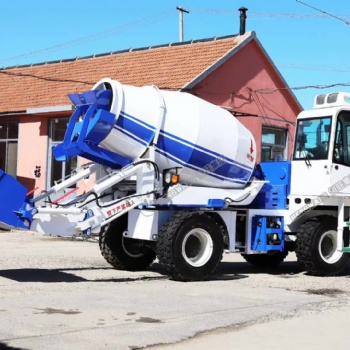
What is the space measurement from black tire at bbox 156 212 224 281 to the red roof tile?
10.3 m

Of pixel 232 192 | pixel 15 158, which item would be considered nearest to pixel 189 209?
pixel 232 192

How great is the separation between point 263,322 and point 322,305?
5.35 ft

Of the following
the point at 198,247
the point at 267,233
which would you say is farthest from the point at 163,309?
the point at 267,233

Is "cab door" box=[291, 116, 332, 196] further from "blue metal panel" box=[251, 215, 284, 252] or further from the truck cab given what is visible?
"blue metal panel" box=[251, 215, 284, 252]

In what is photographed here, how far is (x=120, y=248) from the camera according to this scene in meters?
12.6

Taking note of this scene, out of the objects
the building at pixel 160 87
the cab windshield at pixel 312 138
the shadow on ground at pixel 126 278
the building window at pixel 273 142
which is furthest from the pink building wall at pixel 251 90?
the cab windshield at pixel 312 138

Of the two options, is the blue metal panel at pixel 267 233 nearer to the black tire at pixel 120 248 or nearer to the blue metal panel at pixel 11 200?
the black tire at pixel 120 248

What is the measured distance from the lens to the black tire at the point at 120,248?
493 inches

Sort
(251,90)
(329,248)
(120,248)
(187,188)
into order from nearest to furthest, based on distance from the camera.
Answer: (187,188)
(120,248)
(329,248)
(251,90)

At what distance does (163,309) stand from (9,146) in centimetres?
1870

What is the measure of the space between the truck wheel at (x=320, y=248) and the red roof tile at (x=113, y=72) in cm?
961

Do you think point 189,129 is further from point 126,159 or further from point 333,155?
point 333,155

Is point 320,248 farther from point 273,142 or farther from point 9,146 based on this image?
point 9,146

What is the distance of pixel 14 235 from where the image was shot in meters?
20.6
